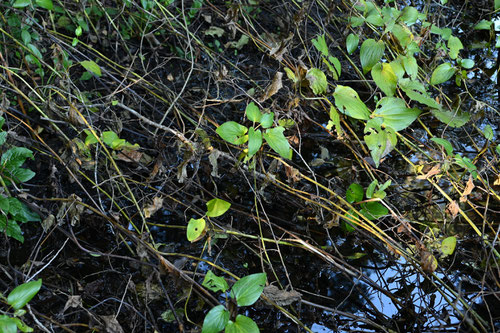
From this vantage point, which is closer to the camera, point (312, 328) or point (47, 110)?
point (312, 328)

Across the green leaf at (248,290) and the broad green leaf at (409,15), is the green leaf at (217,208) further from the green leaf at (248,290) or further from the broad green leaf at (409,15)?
the broad green leaf at (409,15)

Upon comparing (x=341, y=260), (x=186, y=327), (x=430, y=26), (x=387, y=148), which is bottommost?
(x=186, y=327)

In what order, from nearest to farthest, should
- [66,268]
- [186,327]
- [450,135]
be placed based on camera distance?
[186,327] → [66,268] → [450,135]

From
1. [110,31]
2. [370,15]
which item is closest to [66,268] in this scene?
[110,31]

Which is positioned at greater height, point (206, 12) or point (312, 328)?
point (206, 12)

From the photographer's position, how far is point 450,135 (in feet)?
7.06

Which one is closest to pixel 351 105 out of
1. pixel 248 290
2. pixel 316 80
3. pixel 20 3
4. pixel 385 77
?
pixel 316 80

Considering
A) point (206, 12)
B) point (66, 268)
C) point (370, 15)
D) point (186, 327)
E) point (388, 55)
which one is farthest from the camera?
point (206, 12)

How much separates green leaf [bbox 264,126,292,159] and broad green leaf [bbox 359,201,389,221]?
35 cm

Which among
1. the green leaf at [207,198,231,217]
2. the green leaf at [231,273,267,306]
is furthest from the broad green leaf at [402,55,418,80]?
the green leaf at [231,273,267,306]

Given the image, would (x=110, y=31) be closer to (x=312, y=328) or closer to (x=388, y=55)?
(x=388, y=55)

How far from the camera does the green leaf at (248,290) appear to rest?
1.19 metres

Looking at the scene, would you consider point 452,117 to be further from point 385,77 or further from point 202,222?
point 202,222

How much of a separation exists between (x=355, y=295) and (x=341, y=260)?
14cm
